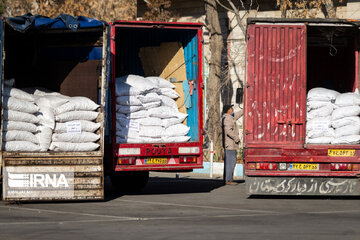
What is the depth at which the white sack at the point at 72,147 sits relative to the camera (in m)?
14.3

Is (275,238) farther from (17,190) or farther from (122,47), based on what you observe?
(122,47)

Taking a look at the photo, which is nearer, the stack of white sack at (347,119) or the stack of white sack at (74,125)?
the stack of white sack at (74,125)

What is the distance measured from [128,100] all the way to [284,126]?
3.03 m

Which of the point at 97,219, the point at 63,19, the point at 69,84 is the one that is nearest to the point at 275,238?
Answer: the point at 97,219

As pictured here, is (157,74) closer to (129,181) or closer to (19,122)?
(129,181)

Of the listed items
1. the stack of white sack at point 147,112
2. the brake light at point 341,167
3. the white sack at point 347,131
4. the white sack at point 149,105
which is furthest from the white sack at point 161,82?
the brake light at point 341,167

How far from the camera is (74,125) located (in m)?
14.5

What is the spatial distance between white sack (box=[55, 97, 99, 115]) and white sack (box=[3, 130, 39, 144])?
2.19 ft

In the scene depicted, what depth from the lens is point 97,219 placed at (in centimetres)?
1174

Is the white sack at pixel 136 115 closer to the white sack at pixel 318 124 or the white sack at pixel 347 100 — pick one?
the white sack at pixel 318 124

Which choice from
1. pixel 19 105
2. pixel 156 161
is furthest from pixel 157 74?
pixel 19 105

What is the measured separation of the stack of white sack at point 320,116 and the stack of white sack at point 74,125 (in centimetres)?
373

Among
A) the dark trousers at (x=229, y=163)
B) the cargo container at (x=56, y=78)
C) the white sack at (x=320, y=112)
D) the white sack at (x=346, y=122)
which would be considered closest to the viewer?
the cargo container at (x=56, y=78)

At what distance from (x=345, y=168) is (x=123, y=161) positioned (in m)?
3.94
